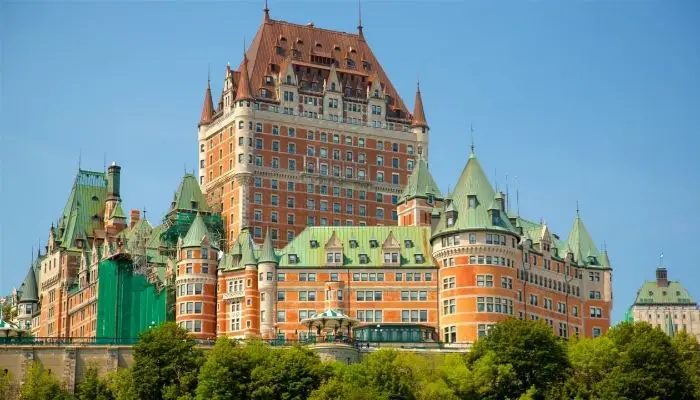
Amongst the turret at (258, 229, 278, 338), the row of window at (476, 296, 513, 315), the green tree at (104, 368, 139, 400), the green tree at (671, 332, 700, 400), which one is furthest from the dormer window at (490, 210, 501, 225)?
the green tree at (104, 368, 139, 400)

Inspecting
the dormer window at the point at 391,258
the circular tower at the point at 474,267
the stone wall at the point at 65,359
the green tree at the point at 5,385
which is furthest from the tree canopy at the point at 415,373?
the dormer window at the point at 391,258

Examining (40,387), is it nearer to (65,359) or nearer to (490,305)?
(65,359)

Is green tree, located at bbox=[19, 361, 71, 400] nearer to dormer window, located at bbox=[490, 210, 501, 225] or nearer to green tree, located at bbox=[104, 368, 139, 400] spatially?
green tree, located at bbox=[104, 368, 139, 400]

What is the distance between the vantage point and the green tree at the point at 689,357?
564 feet

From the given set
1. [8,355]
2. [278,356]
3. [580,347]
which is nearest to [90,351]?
[8,355]

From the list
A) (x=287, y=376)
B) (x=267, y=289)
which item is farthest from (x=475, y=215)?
(x=287, y=376)

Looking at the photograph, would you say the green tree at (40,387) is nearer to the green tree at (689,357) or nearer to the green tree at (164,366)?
the green tree at (164,366)

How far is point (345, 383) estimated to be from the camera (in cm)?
16500

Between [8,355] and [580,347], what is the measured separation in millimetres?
62119

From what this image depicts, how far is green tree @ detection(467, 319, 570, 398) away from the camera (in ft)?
559

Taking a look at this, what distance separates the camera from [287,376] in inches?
6545

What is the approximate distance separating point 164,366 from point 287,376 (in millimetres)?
14412

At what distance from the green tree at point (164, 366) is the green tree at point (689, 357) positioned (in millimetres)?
50774

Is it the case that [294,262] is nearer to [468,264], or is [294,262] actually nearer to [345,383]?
[468,264]
